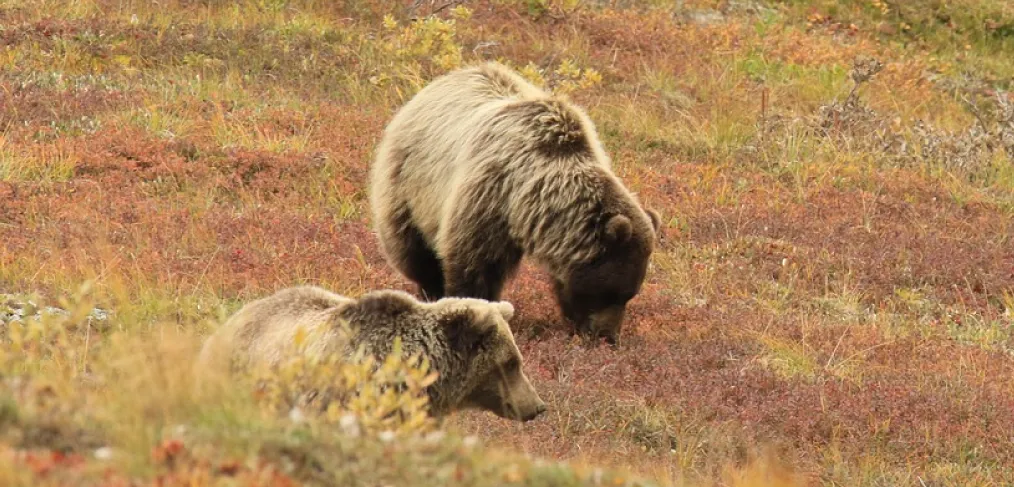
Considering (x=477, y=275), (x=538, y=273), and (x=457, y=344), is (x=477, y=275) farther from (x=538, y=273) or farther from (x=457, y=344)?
(x=457, y=344)

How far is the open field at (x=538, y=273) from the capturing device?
4.25 m

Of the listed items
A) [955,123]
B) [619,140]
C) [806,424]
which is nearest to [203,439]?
[806,424]

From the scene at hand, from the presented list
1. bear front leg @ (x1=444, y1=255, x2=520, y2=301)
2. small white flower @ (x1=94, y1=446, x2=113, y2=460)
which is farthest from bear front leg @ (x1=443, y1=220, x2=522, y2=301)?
small white flower @ (x1=94, y1=446, x2=113, y2=460)

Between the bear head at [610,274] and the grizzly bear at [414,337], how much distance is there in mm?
2457

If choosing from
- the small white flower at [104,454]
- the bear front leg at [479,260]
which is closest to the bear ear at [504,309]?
the bear front leg at [479,260]

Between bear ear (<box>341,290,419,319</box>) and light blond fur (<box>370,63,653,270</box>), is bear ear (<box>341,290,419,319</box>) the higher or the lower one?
the higher one

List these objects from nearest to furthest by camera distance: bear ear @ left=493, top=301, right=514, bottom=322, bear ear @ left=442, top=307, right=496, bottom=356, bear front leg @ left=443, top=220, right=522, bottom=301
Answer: bear ear @ left=442, top=307, right=496, bottom=356
bear ear @ left=493, top=301, right=514, bottom=322
bear front leg @ left=443, top=220, right=522, bottom=301

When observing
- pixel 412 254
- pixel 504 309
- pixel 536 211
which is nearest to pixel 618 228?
pixel 536 211

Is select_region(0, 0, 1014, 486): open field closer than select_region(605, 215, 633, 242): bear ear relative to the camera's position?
Yes

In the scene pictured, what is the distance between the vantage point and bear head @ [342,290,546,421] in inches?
239

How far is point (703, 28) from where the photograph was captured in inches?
840

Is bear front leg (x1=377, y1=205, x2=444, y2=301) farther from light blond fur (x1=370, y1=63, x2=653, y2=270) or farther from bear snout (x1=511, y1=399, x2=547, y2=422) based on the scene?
bear snout (x1=511, y1=399, x2=547, y2=422)

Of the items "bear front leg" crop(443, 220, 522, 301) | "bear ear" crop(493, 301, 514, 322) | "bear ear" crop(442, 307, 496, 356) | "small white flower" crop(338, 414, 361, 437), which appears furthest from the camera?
"bear front leg" crop(443, 220, 522, 301)

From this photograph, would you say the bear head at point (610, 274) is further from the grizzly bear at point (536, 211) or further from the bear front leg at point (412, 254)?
the bear front leg at point (412, 254)
